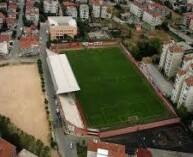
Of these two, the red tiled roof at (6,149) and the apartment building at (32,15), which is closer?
the red tiled roof at (6,149)

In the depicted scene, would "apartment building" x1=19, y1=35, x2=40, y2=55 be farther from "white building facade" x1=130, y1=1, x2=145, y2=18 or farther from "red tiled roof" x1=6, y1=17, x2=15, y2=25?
"white building facade" x1=130, y1=1, x2=145, y2=18

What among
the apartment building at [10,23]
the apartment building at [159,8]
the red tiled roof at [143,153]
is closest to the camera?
the red tiled roof at [143,153]

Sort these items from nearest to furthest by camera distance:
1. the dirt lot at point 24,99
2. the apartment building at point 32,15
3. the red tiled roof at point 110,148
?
the red tiled roof at point 110,148 < the dirt lot at point 24,99 < the apartment building at point 32,15

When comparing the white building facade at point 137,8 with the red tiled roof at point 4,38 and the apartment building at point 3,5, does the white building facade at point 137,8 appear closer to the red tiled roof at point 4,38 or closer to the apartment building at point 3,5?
the apartment building at point 3,5

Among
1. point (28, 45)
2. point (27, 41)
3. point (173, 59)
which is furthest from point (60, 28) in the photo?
point (173, 59)

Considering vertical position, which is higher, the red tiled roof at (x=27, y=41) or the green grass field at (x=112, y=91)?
the red tiled roof at (x=27, y=41)

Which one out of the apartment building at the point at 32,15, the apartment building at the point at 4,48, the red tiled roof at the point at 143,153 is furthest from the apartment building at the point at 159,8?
the red tiled roof at the point at 143,153

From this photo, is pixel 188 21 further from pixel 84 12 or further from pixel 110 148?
pixel 110 148
